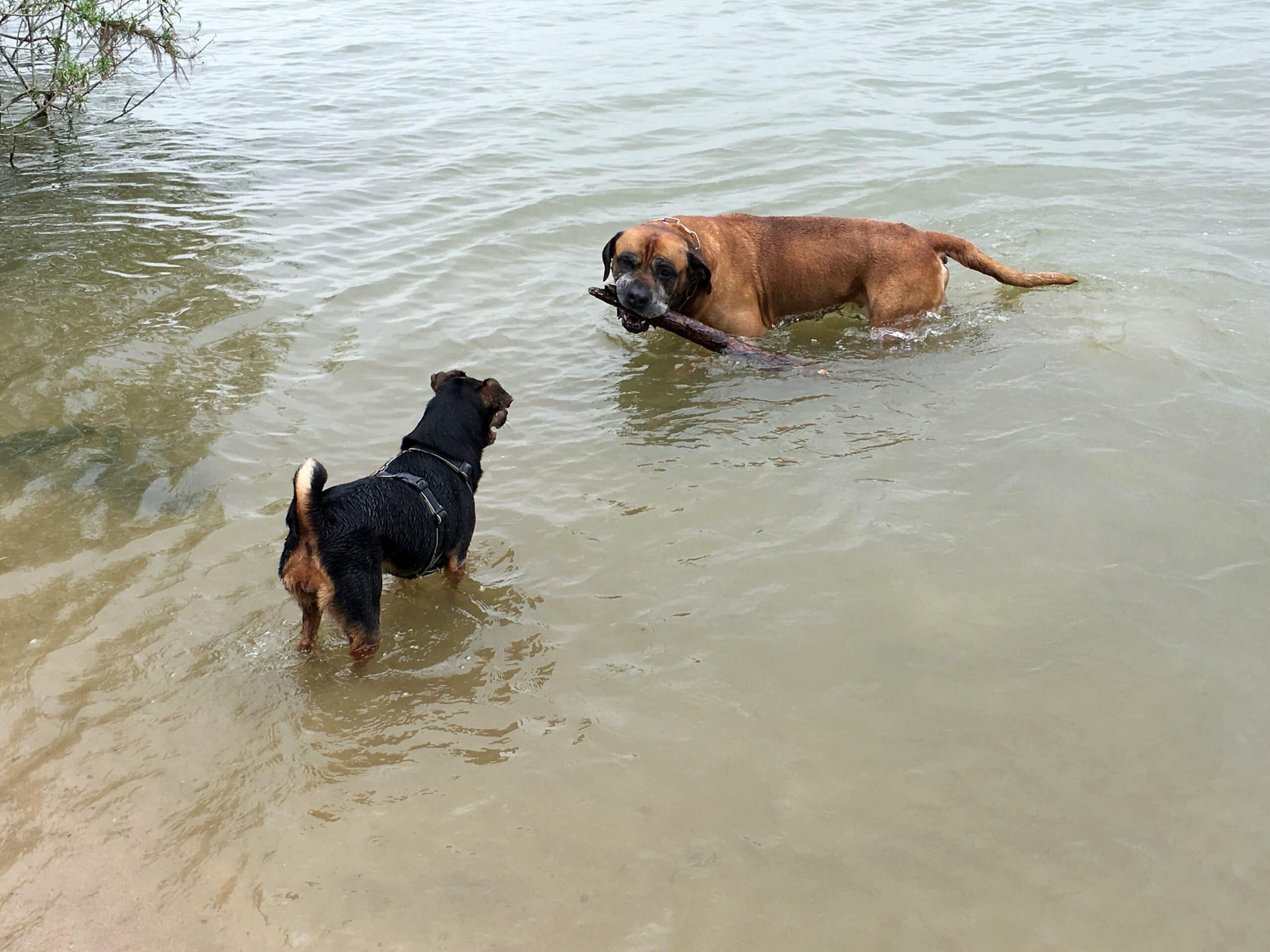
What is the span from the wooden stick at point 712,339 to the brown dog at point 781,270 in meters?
0.09

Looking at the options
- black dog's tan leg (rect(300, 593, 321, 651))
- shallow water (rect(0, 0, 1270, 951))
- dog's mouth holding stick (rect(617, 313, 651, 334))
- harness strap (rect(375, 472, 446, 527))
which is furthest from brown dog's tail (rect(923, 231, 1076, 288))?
black dog's tan leg (rect(300, 593, 321, 651))

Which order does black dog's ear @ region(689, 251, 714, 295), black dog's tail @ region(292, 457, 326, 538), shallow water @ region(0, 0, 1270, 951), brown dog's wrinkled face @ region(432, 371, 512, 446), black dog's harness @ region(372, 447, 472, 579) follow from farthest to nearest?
1. black dog's ear @ region(689, 251, 714, 295)
2. brown dog's wrinkled face @ region(432, 371, 512, 446)
3. black dog's harness @ region(372, 447, 472, 579)
4. black dog's tail @ region(292, 457, 326, 538)
5. shallow water @ region(0, 0, 1270, 951)

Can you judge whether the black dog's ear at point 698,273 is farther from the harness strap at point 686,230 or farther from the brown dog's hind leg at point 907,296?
the brown dog's hind leg at point 907,296

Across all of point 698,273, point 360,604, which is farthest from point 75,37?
point 360,604

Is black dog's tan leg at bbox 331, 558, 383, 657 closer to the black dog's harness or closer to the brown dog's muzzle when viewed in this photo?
the black dog's harness

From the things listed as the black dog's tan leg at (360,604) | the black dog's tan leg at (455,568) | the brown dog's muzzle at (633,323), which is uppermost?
the brown dog's muzzle at (633,323)

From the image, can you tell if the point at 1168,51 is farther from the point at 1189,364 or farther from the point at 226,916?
the point at 226,916

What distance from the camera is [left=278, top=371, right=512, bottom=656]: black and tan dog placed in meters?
3.83

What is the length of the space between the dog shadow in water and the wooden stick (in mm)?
2580

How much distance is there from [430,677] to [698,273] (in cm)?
370

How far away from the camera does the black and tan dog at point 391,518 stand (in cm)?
383

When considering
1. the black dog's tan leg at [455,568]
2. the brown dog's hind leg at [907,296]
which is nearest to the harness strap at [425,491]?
the black dog's tan leg at [455,568]

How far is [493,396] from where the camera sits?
16.6 feet

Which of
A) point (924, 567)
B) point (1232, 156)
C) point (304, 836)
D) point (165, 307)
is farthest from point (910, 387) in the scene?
point (1232, 156)
